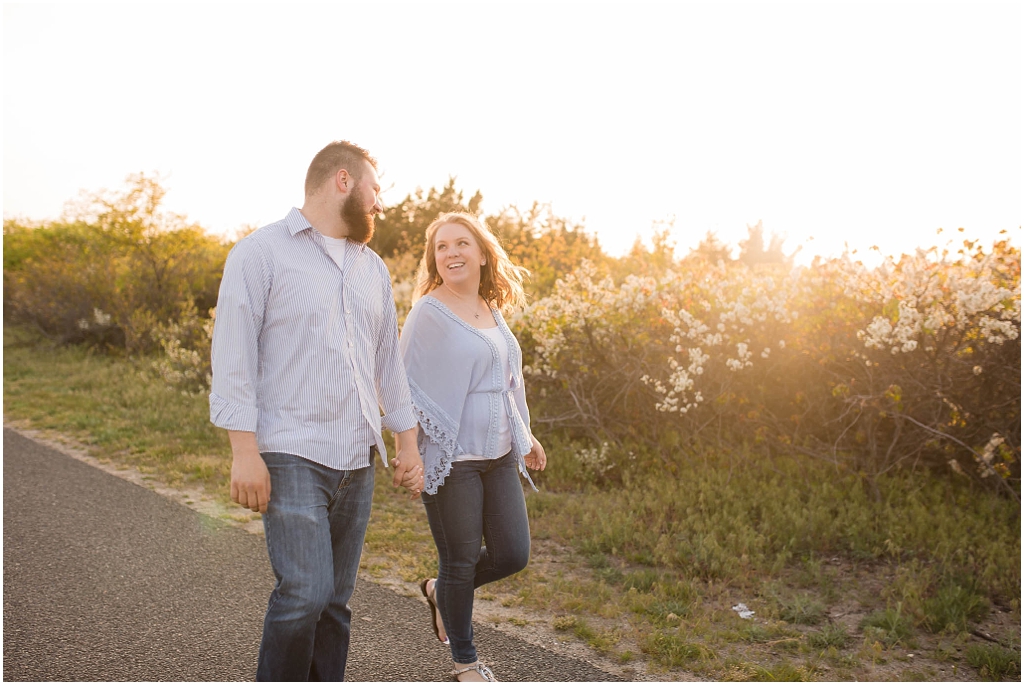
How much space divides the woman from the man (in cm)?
34

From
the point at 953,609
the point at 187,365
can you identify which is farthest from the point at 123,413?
the point at 953,609

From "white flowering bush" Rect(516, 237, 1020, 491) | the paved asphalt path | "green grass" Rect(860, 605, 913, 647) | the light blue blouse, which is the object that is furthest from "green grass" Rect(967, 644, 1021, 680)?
the light blue blouse

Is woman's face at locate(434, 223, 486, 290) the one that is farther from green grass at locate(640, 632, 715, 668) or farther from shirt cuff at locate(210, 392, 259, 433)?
green grass at locate(640, 632, 715, 668)

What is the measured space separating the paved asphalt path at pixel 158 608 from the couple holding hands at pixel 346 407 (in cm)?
61

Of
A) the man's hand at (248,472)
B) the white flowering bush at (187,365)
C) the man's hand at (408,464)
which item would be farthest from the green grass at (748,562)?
the white flowering bush at (187,365)

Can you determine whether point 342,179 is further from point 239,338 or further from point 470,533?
point 470,533

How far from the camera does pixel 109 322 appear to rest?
1667 cm

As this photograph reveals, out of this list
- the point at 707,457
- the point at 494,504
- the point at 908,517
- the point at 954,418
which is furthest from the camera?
the point at 707,457

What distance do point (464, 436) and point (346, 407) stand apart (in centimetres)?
78

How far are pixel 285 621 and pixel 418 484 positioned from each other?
747 millimetres

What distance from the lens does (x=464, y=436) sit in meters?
3.37

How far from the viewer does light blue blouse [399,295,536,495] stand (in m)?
3.34

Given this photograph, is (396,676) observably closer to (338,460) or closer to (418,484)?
(418,484)

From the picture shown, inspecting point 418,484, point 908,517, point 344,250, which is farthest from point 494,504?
point 908,517
